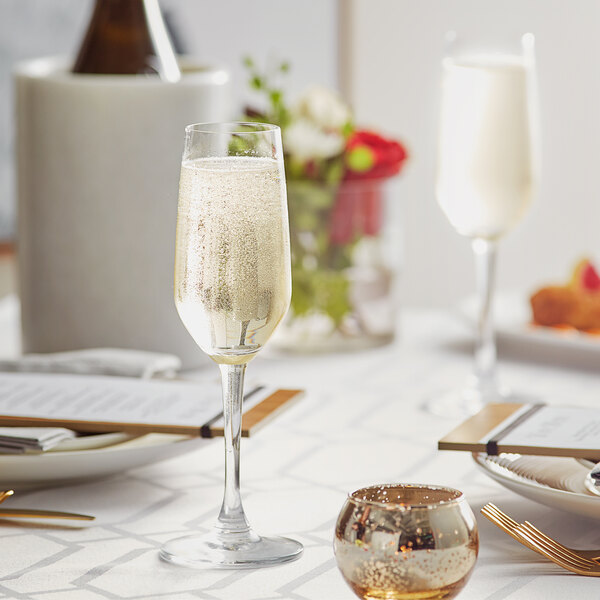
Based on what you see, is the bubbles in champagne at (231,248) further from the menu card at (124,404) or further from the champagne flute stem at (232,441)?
the menu card at (124,404)

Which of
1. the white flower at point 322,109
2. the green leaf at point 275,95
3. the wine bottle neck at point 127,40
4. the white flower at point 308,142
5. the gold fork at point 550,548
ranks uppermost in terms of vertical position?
the wine bottle neck at point 127,40

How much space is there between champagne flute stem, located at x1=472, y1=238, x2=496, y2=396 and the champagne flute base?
1.83ft

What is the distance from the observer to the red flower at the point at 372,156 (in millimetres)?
1459

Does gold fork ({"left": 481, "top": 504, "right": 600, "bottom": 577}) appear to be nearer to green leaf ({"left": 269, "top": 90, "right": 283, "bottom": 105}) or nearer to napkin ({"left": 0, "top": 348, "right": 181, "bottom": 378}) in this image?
napkin ({"left": 0, "top": 348, "right": 181, "bottom": 378})

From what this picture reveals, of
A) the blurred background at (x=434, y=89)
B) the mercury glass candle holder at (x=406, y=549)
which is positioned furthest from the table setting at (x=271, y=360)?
the blurred background at (x=434, y=89)

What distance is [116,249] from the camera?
134 cm

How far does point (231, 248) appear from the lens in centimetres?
72

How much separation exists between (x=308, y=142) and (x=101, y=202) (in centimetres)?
30

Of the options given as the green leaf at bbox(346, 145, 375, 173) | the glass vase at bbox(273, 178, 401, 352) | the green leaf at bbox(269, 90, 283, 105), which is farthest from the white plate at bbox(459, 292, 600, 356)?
the green leaf at bbox(269, 90, 283, 105)

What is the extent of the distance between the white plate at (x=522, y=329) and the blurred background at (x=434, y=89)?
1566 mm

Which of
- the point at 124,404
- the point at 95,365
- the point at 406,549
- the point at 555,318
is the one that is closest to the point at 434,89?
the point at 555,318

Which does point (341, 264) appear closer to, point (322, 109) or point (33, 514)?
point (322, 109)

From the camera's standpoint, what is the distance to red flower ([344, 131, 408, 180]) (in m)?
1.46

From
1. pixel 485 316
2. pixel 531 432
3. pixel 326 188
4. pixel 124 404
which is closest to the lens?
pixel 531 432
